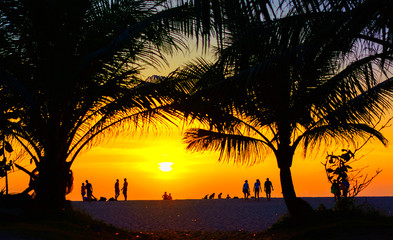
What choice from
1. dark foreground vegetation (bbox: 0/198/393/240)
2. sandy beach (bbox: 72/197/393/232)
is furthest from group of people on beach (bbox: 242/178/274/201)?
dark foreground vegetation (bbox: 0/198/393/240)

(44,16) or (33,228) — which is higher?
(44,16)

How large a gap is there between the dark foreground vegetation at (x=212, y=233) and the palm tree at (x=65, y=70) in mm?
677


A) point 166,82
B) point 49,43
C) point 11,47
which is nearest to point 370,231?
point 166,82

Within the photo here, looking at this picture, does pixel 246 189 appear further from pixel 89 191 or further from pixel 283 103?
pixel 283 103

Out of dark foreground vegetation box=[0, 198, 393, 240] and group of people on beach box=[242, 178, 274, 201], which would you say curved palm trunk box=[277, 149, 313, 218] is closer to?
dark foreground vegetation box=[0, 198, 393, 240]

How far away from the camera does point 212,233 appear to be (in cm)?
1290

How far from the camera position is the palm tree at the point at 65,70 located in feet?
33.3

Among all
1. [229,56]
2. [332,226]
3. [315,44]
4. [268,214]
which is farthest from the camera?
[268,214]

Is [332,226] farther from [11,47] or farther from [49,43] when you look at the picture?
[11,47]

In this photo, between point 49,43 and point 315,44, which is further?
point 49,43

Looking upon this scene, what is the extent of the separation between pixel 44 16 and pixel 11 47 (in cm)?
119

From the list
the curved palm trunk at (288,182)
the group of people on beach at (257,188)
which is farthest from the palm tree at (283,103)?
the group of people on beach at (257,188)

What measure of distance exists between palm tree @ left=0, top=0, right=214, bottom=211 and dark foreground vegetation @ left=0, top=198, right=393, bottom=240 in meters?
0.68

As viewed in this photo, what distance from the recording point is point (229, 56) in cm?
703
